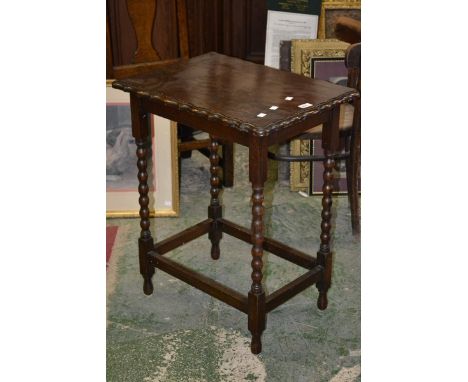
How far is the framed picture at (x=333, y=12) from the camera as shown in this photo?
450cm

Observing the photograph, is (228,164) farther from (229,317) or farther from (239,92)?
(239,92)

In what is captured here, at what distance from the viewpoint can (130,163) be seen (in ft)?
13.5

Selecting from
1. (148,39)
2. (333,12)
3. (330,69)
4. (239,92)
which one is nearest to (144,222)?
(239,92)

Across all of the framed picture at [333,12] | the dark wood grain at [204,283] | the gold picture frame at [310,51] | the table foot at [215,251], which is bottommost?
the table foot at [215,251]

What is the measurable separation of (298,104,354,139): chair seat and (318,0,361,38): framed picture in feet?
2.29

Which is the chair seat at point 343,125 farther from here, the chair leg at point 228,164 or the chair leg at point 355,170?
the chair leg at point 228,164

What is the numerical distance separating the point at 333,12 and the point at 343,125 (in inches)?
37.8

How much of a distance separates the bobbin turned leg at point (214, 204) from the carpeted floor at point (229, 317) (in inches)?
4.4

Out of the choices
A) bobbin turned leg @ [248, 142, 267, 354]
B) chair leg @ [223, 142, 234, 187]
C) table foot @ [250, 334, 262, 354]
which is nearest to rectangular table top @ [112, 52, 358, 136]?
bobbin turned leg @ [248, 142, 267, 354]

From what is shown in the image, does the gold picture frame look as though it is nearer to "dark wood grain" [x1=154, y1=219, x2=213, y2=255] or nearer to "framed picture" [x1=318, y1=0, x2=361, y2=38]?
"framed picture" [x1=318, y1=0, x2=361, y2=38]

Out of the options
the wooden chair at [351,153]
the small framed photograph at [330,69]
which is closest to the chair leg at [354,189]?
the wooden chair at [351,153]

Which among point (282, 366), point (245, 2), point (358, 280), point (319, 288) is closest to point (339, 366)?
point (282, 366)

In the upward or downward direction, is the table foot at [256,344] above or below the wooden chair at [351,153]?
below

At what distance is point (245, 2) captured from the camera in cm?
512
